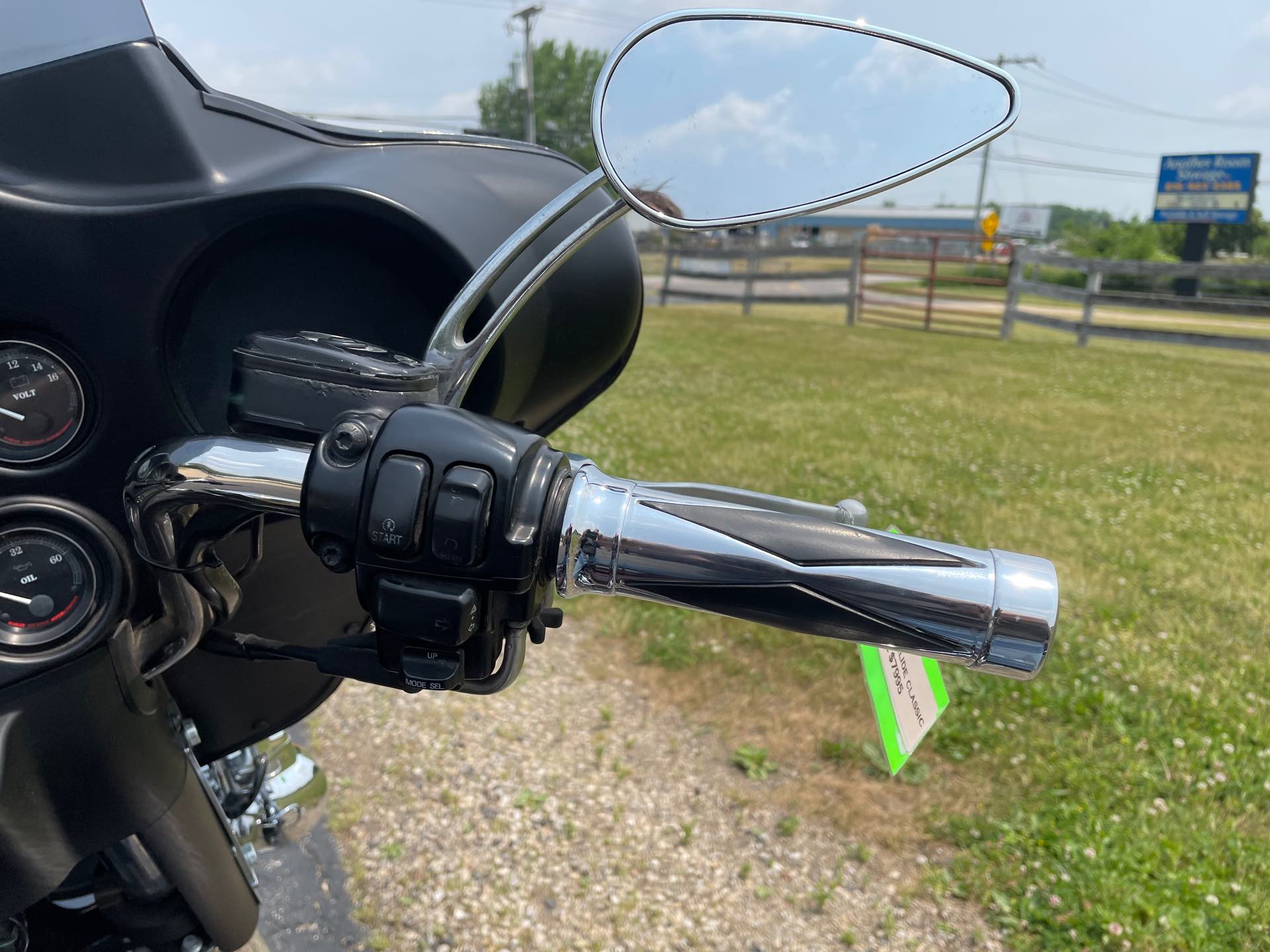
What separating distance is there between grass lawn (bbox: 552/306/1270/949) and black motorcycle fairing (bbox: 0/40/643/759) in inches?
80.0

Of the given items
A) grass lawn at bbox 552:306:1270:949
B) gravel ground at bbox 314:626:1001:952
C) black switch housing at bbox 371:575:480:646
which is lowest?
gravel ground at bbox 314:626:1001:952

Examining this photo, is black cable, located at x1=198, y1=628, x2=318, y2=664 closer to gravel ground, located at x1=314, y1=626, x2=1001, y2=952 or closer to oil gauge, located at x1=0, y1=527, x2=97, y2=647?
oil gauge, located at x1=0, y1=527, x2=97, y2=647

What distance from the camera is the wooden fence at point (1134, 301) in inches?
443

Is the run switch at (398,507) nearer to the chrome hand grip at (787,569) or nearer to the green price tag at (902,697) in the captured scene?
the chrome hand grip at (787,569)

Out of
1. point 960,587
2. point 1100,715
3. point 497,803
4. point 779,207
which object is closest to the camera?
point 960,587

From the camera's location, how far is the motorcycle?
62 cm

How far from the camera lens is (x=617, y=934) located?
212 centimetres

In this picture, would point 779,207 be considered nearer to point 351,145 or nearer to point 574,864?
point 351,145

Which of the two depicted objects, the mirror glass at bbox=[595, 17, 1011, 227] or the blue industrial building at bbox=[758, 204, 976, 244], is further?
the blue industrial building at bbox=[758, 204, 976, 244]

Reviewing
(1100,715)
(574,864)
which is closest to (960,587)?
(574,864)

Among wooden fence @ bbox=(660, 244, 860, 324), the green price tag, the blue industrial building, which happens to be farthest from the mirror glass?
the blue industrial building

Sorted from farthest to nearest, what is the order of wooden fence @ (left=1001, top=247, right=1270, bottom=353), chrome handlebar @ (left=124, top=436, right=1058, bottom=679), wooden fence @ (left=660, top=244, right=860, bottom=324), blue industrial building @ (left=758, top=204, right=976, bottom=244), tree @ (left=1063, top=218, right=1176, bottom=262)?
blue industrial building @ (left=758, top=204, right=976, bottom=244) < tree @ (left=1063, top=218, right=1176, bottom=262) < wooden fence @ (left=660, top=244, right=860, bottom=324) < wooden fence @ (left=1001, top=247, right=1270, bottom=353) < chrome handlebar @ (left=124, top=436, right=1058, bottom=679)

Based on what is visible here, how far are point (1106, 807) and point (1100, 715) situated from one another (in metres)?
0.47

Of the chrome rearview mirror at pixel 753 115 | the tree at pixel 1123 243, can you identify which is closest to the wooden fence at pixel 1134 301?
the chrome rearview mirror at pixel 753 115
